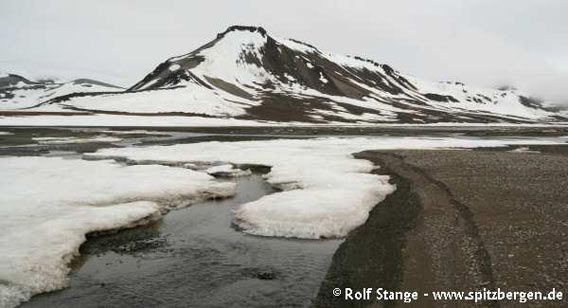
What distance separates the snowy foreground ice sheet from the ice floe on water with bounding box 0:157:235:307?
35 mm

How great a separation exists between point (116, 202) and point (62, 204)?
2.73 m

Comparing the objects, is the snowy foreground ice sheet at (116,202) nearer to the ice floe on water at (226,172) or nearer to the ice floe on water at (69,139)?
the ice floe on water at (226,172)

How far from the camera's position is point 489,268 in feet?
53.9

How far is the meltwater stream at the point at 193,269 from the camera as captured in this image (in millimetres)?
15305

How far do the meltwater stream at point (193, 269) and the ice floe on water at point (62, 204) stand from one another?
2.41ft

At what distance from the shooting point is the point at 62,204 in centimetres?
2567

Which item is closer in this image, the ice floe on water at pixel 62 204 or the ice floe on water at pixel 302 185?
the ice floe on water at pixel 62 204

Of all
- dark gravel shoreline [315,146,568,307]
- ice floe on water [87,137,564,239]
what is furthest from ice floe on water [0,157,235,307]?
dark gravel shoreline [315,146,568,307]

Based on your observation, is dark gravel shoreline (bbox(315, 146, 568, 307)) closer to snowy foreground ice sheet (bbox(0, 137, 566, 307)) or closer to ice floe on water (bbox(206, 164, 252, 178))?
snowy foreground ice sheet (bbox(0, 137, 566, 307))

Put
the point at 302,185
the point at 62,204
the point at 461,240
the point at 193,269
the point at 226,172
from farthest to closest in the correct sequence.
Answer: the point at 226,172, the point at 302,185, the point at 62,204, the point at 461,240, the point at 193,269

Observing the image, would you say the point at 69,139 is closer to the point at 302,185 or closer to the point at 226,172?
the point at 226,172

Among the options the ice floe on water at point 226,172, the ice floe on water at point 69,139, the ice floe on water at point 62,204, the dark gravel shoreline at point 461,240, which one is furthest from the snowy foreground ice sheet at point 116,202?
the ice floe on water at point 69,139

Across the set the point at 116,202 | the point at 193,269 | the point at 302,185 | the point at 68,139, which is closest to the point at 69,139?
the point at 68,139

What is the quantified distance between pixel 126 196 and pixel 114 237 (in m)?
6.70
